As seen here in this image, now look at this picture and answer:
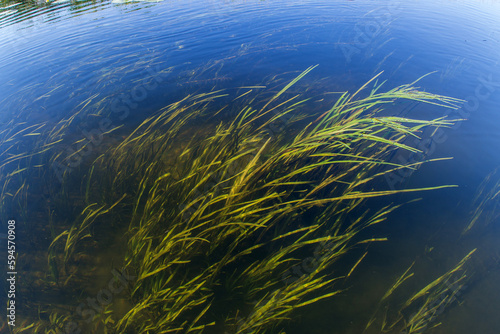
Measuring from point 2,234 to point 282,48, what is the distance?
6920 millimetres

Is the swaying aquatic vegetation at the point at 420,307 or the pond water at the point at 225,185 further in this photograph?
the pond water at the point at 225,185

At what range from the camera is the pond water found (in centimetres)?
200

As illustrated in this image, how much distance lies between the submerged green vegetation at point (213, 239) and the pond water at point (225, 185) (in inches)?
0.8

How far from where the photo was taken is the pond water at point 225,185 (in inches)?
78.8

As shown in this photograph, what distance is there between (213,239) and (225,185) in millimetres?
514

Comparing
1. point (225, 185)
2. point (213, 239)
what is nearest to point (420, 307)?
point (213, 239)

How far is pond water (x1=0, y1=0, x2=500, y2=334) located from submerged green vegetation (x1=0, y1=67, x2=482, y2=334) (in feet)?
0.06

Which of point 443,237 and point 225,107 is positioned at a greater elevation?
point 225,107

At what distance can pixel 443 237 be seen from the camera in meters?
2.48

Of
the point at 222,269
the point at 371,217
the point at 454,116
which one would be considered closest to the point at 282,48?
the point at 454,116

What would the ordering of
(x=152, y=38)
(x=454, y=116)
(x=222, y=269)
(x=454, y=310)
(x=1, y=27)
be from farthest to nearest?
(x=1, y=27) < (x=152, y=38) < (x=454, y=116) < (x=222, y=269) < (x=454, y=310)

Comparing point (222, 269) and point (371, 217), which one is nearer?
point (222, 269)

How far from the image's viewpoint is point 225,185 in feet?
7.70

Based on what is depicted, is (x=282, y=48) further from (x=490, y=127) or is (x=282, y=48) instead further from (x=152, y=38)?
(x=490, y=127)
